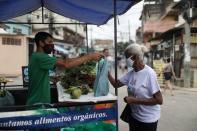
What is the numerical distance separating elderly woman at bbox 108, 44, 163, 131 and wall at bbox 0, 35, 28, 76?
25.7 meters

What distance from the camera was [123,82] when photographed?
5176mm

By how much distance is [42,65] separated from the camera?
443 centimetres

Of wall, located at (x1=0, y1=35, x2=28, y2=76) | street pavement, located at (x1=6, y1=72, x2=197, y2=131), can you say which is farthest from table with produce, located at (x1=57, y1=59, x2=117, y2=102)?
wall, located at (x1=0, y1=35, x2=28, y2=76)

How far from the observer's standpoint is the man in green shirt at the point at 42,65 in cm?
436

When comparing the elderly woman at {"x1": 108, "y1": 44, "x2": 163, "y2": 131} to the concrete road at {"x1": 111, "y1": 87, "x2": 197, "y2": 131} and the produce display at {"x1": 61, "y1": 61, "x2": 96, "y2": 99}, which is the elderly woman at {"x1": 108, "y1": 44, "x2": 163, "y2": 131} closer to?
the produce display at {"x1": 61, "y1": 61, "x2": 96, "y2": 99}

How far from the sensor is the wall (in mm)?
30228

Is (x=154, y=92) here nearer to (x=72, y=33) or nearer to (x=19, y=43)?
(x=19, y=43)

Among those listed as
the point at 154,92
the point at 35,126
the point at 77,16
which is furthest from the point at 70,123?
the point at 77,16

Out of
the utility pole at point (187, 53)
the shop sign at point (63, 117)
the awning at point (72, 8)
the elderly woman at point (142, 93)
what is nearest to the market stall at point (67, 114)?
the shop sign at point (63, 117)

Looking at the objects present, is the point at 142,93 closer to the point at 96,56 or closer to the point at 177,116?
the point at 96,56

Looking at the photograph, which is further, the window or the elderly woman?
the window

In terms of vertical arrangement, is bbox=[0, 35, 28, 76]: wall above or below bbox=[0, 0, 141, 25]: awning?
below

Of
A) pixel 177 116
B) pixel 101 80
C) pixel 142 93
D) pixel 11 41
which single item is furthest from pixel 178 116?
pixel 11 41

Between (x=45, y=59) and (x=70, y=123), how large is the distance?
0.71 m
